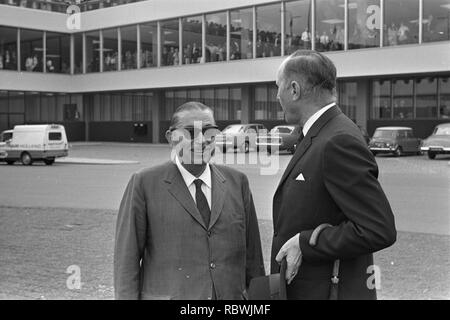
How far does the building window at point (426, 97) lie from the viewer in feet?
113

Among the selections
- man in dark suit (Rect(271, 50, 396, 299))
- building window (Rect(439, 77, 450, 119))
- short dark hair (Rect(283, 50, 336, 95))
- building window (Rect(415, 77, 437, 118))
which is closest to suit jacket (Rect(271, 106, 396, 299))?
man in dark suit (Rect(271, 50, 396, 299))

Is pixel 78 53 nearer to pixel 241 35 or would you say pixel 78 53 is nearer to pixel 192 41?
pixel 192 41

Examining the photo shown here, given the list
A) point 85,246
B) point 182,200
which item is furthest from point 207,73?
point 182,200

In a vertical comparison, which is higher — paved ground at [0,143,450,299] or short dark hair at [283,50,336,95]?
short dark hair at [283,50,336,95]

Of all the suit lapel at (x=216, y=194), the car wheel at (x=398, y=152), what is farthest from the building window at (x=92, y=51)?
the suit lapel at (x=216, y=194)

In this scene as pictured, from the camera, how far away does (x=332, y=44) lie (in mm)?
36281

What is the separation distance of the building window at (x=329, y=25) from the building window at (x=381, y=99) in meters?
3.05

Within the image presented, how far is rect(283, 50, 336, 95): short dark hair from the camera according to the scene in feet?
9.71

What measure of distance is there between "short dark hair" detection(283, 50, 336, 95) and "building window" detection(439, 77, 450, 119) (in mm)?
32949

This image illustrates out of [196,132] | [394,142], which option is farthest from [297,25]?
[196,132]

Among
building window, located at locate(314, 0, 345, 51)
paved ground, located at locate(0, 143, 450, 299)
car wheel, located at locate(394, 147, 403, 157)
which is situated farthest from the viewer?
building window, located at locate(314, 0, 345, 51)

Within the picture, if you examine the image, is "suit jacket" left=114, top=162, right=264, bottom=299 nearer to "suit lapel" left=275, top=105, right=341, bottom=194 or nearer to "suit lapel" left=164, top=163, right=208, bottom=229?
"suit lapel" left=164, top=163, right=208, bottom=229

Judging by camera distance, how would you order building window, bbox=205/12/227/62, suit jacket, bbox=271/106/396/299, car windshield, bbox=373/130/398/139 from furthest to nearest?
building window, bbox=205/12/227/62, car windshield, bbox=373/130/398/139, suit jacket, bbox=271/106/396/299
